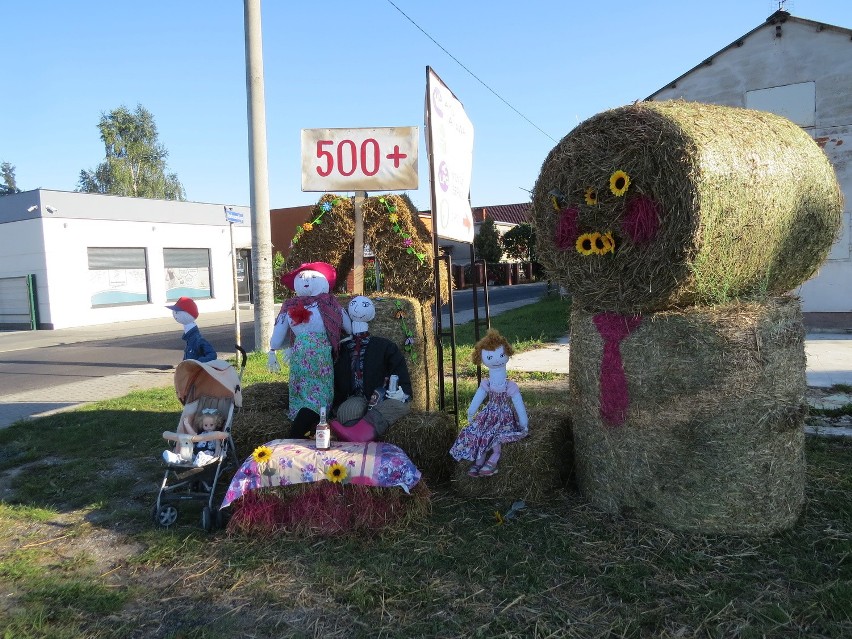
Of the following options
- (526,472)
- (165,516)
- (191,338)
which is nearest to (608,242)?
(526,472)

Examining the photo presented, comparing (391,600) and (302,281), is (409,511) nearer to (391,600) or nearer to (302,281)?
(391,600)

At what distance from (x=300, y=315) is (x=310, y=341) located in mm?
220

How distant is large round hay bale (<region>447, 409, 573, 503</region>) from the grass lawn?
0.09m

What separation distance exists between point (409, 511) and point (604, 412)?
4.42 ft

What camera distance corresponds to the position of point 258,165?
1070cm

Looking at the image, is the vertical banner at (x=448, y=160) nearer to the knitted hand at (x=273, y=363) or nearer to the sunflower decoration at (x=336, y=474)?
the knitted hand at (x=273, y=363)

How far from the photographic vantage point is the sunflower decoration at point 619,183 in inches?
139

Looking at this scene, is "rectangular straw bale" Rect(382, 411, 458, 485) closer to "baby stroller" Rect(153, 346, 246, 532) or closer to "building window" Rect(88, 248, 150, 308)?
"baby stroller" Rect(153, 346, 246, 532)

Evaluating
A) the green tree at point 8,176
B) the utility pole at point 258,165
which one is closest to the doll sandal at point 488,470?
the utility pole at point 258,165

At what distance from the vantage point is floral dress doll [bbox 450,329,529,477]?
4.26 m

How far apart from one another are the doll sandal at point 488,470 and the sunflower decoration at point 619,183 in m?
1.91

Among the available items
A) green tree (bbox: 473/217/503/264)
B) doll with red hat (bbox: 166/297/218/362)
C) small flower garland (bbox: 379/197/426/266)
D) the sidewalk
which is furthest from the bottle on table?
green tree (bbox: 473/217/503/264)

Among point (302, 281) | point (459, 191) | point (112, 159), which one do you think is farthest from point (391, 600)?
point (112, 159)

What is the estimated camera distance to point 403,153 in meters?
6.12
